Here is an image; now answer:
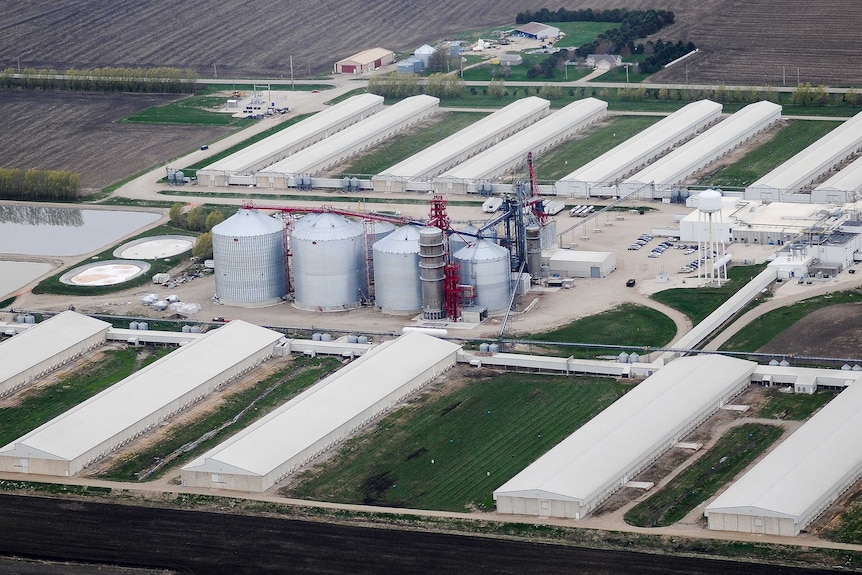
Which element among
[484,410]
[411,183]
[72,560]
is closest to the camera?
[72,560]

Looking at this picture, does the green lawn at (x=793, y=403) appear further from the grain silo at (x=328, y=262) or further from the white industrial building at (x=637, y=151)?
the white industrial building at (x=637, y=151)

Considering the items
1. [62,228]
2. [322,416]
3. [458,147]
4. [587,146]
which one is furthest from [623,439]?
[587,146]

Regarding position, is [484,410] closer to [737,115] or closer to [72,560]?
[72,560]

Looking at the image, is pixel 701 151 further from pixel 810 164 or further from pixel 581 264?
pixel 581 264

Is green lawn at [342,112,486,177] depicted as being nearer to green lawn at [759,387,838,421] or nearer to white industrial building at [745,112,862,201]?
white industrial building at [745,112,862,201]

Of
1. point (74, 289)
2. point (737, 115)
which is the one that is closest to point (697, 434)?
point (74, 289)
